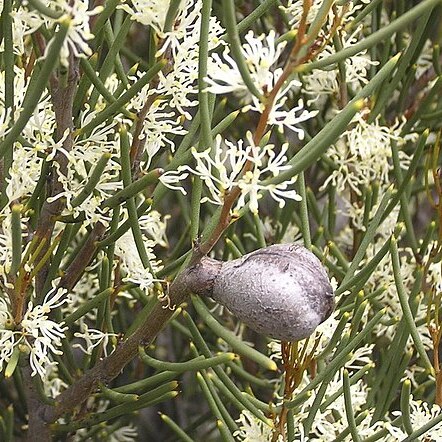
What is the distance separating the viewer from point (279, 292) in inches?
14.9

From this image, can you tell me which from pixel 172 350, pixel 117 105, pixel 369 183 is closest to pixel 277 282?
pixel 117 105

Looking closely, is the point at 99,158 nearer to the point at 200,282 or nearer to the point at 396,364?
the point at 200,282

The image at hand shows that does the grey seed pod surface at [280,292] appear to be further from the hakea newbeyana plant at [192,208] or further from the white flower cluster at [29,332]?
the white flower cluster at [29,332]

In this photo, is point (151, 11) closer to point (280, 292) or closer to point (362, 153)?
point (280, 292)

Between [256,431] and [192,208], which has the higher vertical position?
[192,208]

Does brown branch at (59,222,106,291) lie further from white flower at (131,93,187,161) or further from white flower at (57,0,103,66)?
white flower at (57,0,103,66)

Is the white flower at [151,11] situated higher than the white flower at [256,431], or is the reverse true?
the white flower at [151,11]

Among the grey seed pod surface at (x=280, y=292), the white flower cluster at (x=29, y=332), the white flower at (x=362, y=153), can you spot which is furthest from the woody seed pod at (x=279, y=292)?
the white flower at (x=362, y=153)

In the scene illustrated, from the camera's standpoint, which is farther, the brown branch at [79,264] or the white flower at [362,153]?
the white flower at [362,153]

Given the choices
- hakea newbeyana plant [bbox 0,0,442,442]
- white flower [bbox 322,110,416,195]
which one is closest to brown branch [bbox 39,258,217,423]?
hakea newbeyana plant [bbox 0,0,442,442]

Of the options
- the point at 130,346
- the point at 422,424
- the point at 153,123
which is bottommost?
the point at 422,424

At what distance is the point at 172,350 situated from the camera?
0.96 metres

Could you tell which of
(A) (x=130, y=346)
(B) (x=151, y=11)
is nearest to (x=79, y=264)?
(A) (x=130, y=346)

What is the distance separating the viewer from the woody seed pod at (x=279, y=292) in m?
0.38
